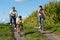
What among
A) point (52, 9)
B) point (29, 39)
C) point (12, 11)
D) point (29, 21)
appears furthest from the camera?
point (29, 21)

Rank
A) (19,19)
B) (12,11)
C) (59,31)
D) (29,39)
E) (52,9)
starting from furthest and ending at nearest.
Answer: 1. (52,9)
2. (12,11)
3. (19,19)
4. (59,31)
5. (29,39)

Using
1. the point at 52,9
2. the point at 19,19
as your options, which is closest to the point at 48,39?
the point at 19,19

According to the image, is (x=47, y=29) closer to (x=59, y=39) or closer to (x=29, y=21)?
(x=59, y=39)

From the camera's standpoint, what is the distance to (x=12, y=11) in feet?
66.5

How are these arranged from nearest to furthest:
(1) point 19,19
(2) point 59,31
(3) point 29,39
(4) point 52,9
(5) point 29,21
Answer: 1. (3) point 29,39
2. (2) point 59,31
3. (1) point 19,19
4. (4) point 52,9
5. (5) point 29,21

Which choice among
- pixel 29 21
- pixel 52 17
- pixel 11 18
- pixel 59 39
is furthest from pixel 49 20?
pixel 59 39

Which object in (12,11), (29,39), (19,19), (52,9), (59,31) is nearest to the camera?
(29,39)

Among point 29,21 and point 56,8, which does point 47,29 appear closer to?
point 56,8

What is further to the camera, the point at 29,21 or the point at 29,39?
the point at 29,21

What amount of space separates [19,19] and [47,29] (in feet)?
7.13

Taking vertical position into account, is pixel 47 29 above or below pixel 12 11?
below

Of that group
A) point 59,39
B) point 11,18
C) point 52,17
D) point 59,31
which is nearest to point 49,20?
point 52,17

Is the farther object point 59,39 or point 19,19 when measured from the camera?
point 19,19

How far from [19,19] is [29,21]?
9492 mm
